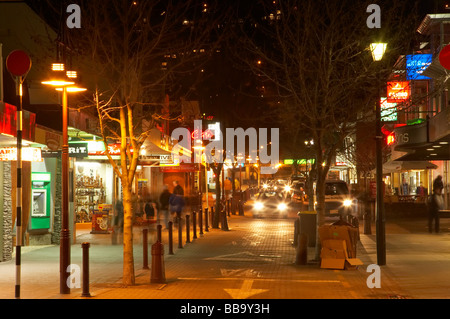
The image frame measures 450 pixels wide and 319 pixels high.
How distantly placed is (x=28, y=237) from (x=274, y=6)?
10.6 meters

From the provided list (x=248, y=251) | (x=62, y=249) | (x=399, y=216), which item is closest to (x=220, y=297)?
(x=62, y=249)

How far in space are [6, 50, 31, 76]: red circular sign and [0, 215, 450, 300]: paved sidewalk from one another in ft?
12.8

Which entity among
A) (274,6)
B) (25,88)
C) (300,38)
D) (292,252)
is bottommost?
(292,252)

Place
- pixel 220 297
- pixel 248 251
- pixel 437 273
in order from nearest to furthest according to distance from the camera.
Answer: pixel 220 297, pixel 437 273, pixel 248 251

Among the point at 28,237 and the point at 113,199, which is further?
the point at 113,199

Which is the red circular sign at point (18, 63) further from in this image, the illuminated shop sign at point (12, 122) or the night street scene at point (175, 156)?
the illuminated shop sign at point (12, 122)

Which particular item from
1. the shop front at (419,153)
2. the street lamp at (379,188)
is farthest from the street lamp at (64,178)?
the shop front at (419,153)

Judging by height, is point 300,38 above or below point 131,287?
above

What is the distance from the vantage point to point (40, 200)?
21125mm

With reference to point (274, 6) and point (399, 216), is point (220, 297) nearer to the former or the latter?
point (274, 6)

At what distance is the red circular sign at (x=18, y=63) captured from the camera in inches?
434

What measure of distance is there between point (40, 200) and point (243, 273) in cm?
909

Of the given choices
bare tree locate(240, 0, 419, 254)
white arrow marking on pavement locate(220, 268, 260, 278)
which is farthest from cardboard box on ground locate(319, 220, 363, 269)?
white arrow marking on pavement locate(220, 268, 260, 278)

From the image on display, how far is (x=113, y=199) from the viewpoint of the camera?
29.8 metres
